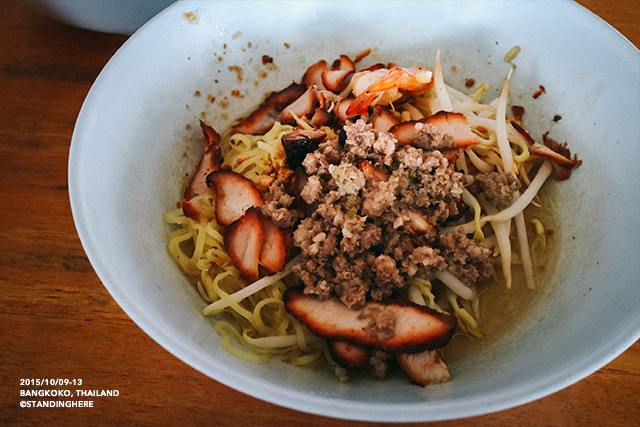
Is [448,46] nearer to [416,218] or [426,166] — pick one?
[426,166]

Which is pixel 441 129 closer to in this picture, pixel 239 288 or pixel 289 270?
pixel 289 270

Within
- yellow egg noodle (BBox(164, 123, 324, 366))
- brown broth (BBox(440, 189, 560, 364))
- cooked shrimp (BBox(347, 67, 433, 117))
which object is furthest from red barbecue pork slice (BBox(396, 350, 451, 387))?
cooked shrimp (BBox(347, 67, 433, 117))

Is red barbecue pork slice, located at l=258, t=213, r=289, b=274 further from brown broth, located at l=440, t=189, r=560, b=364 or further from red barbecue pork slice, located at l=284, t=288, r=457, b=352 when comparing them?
brown broth, located at l=440, t=189, r=560, b=364

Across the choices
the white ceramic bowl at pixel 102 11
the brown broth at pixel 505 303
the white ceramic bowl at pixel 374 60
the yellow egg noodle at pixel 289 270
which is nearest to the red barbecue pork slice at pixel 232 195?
the yellow egg noodle at pixel 289 270

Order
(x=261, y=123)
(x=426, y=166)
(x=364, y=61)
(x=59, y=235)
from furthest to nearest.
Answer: (x=364, y=61)
(x=261, y=123)
(x=59, y=235)
(x=426, y=166)

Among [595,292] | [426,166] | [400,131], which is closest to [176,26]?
[400,131]

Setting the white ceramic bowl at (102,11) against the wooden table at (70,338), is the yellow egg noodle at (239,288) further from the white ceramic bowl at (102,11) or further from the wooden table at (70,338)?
the white ceramic bowl at (102,11)

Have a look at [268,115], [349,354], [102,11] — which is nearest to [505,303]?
[349,354]

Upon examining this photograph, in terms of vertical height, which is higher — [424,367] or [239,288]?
[424,367]
